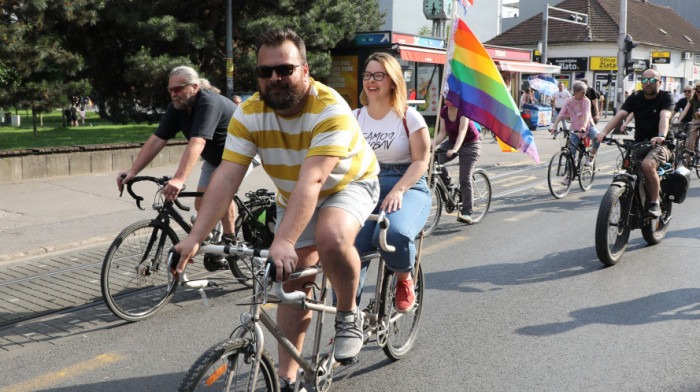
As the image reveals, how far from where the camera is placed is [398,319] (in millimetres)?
3930

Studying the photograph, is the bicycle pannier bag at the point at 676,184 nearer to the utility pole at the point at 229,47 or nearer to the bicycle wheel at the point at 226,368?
the bicycle wheel at the point at 226,368

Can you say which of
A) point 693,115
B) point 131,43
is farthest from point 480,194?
point 131,43

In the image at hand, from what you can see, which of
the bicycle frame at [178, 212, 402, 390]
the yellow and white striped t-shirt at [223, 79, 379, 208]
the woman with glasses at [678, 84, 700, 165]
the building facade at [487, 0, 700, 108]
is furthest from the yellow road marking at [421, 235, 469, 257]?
the building facade at [487, 0, 700, 108]

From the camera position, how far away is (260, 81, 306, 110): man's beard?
2654mm

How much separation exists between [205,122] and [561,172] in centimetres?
760

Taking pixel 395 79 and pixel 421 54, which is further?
pixel 421 54

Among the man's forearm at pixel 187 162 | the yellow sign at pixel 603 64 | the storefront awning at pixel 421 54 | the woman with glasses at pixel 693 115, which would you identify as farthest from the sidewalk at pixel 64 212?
the yellow sign at pixel 603 64

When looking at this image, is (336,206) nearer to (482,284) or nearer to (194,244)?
(194,244)

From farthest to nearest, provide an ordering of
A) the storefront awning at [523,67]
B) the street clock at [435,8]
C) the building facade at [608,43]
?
1. the building facade at [608,43]
2. the street clock at [435,8]
3. the storefront awning at [523,67]

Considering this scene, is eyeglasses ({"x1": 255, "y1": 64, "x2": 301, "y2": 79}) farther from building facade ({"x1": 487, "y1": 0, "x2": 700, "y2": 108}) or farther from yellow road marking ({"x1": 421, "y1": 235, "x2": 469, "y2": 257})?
building facade ({"x1": 487, "y1": 0, "x2": 700, "y2": 108})

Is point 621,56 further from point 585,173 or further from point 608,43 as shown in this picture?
point 608,43

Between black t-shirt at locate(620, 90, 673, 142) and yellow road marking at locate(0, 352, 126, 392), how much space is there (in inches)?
228

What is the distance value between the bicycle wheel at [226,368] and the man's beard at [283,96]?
91cm

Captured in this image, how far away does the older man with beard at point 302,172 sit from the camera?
2619 mm
